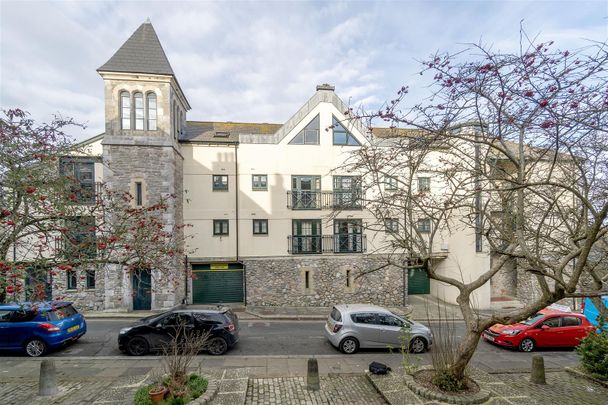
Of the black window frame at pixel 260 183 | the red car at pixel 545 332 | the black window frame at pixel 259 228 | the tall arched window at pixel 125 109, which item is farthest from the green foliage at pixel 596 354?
the tall arched window at pixel 125 109

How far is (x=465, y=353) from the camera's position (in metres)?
6.55

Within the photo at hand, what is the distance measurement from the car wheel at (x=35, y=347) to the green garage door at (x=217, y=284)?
818cm

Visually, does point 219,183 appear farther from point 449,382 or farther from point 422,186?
point 449,382

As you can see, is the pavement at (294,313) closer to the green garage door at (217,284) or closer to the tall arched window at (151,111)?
the green garage door at (217,284)

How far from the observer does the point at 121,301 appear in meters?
15.5

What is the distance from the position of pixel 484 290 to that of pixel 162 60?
72.4ft

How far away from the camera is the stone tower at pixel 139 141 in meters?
15.5

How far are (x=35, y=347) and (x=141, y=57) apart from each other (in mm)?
13738

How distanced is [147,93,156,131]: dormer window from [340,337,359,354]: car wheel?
13.7 meters

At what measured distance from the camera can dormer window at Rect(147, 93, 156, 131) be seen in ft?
52.5

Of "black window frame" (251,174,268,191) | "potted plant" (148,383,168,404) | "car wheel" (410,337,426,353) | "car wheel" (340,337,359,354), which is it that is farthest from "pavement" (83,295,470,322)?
"potted plant" (148,383,168,404)

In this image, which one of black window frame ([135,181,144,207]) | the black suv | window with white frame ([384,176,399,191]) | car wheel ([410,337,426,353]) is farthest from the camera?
black window frame ([135,181,144,207])

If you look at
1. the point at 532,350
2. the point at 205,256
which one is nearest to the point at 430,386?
the point at 532,350

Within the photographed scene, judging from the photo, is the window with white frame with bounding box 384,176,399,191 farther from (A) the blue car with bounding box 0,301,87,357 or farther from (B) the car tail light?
(B) the car tail light
